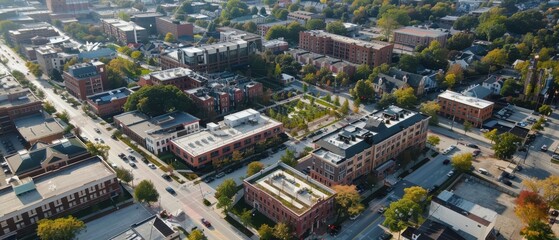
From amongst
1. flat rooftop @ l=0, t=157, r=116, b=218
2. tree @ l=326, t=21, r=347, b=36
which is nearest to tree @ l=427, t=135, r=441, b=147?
flat rooftop @ l=0, t=157, r=116, b=218

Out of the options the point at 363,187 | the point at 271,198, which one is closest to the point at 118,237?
the point at 271,198

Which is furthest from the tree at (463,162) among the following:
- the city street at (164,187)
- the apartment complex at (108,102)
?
the apartment complex at (108,102)

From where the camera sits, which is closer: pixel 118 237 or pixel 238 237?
pixel 118 237

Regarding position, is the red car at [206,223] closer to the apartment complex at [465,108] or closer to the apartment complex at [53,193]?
the apartment complex at [53,193]

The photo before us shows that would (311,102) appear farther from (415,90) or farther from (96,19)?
(96,19)

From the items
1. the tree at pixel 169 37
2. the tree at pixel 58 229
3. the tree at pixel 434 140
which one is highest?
the tree at pixel 169 37

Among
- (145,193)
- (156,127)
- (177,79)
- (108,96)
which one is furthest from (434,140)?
(108,96)
